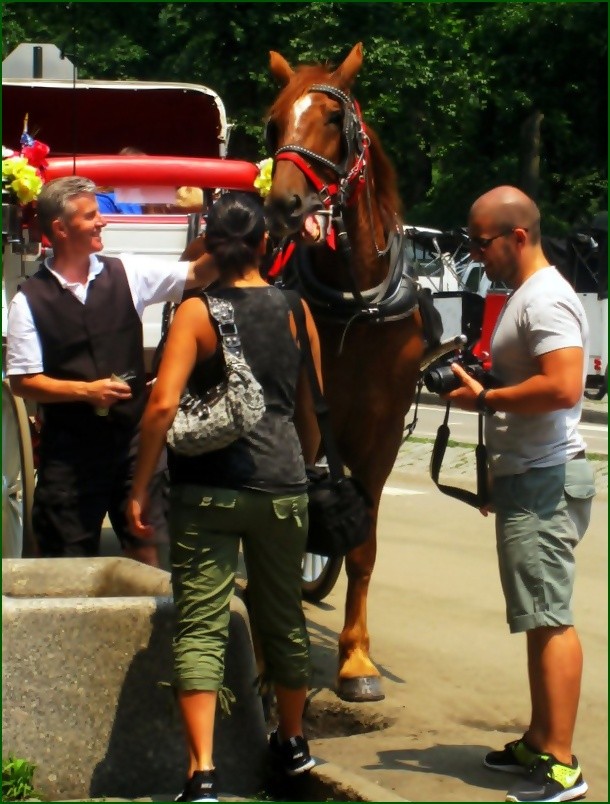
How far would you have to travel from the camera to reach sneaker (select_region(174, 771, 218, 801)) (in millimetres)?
4133

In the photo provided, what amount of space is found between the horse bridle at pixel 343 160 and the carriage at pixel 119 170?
92 centimetres

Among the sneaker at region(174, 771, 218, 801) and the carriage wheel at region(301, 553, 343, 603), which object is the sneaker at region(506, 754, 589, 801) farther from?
the carriage wheel at region(301, 553, 343, 603)

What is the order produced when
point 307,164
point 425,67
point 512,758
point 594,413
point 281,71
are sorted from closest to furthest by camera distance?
1. point 512,758
2. point 307,164
3. point 281,71
4. point 594,413
5. point 425,67

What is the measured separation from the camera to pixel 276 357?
442 cm

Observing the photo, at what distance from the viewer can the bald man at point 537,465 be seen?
4.58m

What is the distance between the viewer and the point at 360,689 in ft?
19.5

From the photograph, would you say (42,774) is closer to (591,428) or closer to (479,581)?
(479,581)

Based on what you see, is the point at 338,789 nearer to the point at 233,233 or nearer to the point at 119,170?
the point at 233,233

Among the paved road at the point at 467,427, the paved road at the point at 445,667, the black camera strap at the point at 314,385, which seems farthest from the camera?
the paved road at the point at 467,427

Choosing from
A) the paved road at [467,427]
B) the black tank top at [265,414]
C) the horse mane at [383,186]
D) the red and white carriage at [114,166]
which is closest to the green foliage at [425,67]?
the paved road at [467,427]

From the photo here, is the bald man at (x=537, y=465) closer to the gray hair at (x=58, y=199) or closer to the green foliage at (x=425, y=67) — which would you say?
the gray hair at (x=58, y=199)

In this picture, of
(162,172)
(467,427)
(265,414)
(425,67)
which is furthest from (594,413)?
(265,414)

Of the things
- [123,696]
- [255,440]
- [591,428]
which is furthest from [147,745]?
[591,428]

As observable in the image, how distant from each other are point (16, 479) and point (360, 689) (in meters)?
2.03
